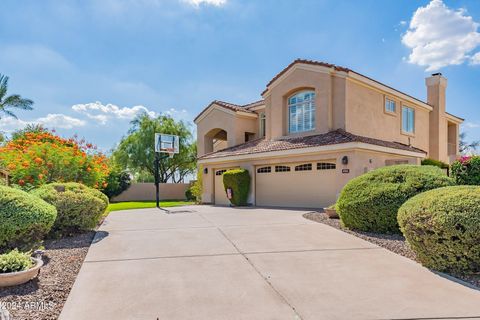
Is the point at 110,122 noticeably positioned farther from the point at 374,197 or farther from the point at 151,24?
the point at 374,197

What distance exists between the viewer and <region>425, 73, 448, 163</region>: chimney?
2383cm

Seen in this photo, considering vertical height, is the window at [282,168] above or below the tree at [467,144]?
below

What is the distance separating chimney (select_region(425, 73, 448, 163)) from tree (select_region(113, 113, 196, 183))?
2374 cm

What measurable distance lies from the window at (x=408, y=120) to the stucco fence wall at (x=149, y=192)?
70.4 feet

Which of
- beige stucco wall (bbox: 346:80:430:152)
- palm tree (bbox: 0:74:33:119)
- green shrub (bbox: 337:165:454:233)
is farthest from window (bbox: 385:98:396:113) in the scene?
palm tree (bbox: 0:74:33:119)

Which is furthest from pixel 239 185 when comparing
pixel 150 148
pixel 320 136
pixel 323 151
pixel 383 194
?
pixel 150 148

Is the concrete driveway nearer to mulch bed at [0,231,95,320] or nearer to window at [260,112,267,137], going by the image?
mulch bed at [0,231,95,320]

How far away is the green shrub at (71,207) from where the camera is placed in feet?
29.0

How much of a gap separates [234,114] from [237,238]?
16.0 meters

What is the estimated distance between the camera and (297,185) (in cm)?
1727

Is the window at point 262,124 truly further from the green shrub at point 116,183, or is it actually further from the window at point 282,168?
the green shrub at point 116,183

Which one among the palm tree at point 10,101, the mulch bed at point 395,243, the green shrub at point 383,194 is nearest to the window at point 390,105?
the green shrub at point 383,194

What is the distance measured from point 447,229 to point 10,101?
28128 mm

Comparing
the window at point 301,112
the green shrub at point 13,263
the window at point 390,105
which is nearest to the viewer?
the green shrub at point 13,263
